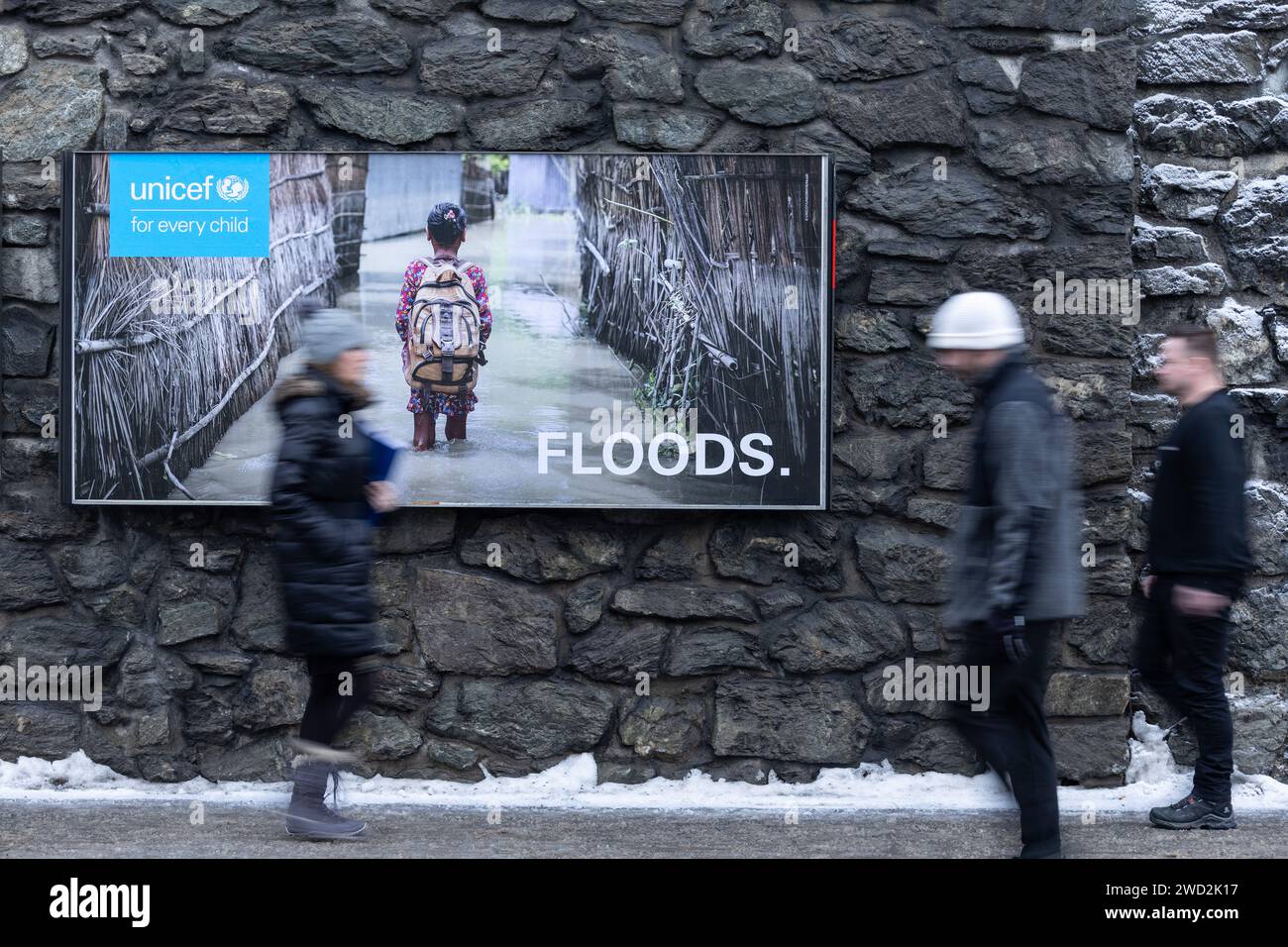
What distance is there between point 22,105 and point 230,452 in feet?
5.17

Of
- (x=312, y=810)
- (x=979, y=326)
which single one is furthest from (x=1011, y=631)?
(x=312, y=810)

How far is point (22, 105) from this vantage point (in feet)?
17.2

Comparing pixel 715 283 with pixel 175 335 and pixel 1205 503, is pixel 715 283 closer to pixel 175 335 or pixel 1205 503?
pixel 1205 503

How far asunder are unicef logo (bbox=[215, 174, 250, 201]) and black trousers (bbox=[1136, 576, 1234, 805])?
12.0 ft

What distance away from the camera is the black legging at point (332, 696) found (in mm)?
4129

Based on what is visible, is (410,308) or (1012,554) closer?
(1012,554)

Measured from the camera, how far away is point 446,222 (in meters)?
5.24

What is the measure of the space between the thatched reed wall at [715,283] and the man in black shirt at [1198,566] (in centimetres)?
131

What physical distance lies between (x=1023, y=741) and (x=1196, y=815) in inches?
52.7

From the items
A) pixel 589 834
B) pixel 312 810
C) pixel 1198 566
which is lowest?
pixel 589 834

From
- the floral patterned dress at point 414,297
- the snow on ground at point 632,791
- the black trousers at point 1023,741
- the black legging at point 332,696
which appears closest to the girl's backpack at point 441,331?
the floral patterned dress at point 414,297

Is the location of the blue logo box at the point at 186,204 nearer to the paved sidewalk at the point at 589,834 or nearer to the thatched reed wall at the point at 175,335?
the thatched reed wall at the point at 175,335

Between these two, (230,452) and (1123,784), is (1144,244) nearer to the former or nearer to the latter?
(1123,784)

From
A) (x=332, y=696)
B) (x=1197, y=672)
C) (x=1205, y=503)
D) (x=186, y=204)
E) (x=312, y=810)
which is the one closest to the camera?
(x=332, y=696)
